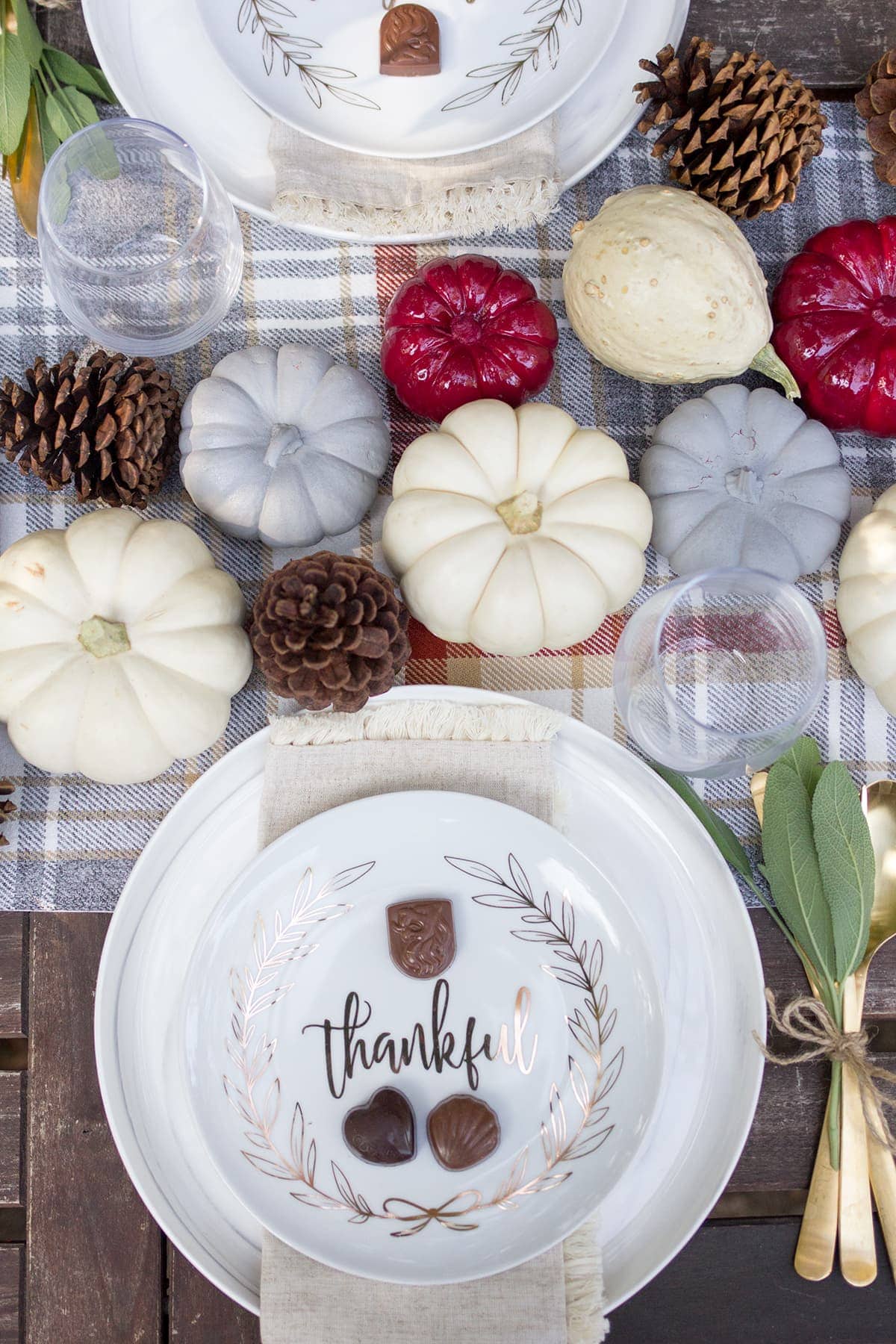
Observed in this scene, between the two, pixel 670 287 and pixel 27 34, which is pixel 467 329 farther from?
pixel 27 34

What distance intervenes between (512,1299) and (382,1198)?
0.44ft

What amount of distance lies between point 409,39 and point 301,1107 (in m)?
0.88

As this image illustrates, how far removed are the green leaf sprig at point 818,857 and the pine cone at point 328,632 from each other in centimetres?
29

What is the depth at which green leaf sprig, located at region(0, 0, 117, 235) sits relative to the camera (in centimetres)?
80

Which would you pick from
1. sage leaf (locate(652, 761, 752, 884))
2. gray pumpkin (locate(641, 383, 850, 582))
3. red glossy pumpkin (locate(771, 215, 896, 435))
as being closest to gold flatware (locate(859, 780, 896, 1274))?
sage leaf (locate(652, 761, 752, 884))

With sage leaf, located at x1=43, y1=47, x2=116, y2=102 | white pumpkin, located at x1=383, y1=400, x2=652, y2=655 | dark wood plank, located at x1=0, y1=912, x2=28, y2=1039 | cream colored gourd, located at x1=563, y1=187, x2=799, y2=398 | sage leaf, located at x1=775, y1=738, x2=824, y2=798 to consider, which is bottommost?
dark wood plank, located at x1=0, y1=912, x2=28, y2=1039

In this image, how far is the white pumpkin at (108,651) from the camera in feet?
2.46

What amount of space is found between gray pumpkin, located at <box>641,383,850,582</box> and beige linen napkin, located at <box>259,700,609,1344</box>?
21 centimetres

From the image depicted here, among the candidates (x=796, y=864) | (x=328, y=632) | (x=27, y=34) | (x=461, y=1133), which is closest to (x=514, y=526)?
(x=328, y=632)

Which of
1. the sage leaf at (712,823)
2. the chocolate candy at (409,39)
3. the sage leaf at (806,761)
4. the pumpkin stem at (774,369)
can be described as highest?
the chocolate candy at (409,39)

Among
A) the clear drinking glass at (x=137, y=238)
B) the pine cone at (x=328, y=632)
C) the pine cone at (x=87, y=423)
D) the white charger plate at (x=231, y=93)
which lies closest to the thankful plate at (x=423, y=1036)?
Result: the pine cone at (x=328, y=632)

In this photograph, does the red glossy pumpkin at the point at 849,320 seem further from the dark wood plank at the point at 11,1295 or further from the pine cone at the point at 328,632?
the dark wood plank at the point at 11,1295

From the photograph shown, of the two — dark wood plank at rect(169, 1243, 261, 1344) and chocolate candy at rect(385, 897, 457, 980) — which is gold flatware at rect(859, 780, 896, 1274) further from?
dark wood plank at rect(169, 1243, 261, 1344)

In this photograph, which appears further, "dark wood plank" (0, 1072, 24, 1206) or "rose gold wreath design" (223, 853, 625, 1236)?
"dark wood plank" (0, 1072, 24, 1206)
